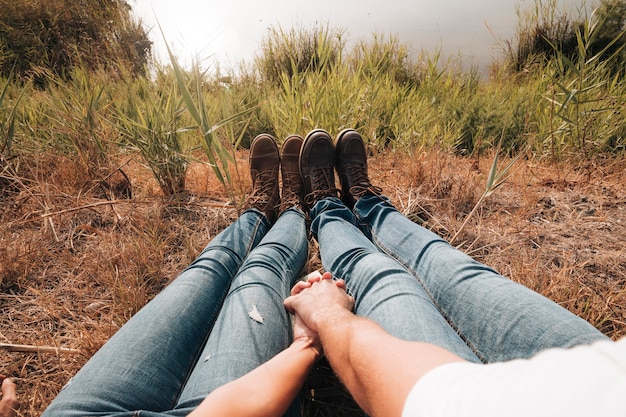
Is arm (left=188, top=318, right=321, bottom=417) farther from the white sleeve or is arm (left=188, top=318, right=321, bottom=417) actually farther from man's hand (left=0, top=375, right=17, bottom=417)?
man's hand (left=0, top=375, right=17, bottom=417)

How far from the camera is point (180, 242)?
1.24 meters

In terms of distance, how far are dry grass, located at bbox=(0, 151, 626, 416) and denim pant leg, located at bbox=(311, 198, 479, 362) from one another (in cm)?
19

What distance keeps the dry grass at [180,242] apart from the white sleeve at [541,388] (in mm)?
439

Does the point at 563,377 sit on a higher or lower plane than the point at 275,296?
higher

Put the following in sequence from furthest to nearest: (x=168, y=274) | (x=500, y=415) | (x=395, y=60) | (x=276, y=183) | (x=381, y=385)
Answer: (x=395, y=60)
(x=276, y=183)
(x=168, y=274)
(x=381, y=385)
(x=500, y=415)

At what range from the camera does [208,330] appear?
780mm

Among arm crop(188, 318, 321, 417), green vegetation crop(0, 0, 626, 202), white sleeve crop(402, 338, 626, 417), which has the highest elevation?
green vegetation crop(0, 0, 626, 202)

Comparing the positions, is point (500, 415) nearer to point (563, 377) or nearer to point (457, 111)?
point (563, 377)

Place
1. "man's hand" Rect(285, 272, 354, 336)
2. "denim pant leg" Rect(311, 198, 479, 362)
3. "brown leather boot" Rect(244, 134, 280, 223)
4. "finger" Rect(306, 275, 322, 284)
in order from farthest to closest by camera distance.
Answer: "brown leather boot" Rect(244, 134, 280, 223) < "finger" Rect(306, 275, 322, 284) < "man's hand" Rect(285, 272, 354, 336) < "denim pant leg" Rect(311, 198, 479, 362)

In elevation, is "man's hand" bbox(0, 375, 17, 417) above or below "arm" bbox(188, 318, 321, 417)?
below

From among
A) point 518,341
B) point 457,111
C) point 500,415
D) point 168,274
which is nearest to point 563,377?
point 500,415

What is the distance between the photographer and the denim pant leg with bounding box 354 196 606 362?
1.98ft

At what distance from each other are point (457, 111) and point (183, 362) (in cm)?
278

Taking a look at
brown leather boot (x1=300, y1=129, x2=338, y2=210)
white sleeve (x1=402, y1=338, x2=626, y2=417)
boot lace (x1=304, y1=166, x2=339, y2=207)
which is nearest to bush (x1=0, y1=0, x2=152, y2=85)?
brown leather boot (x1=300, y1=129, x2=338, y2=210)
